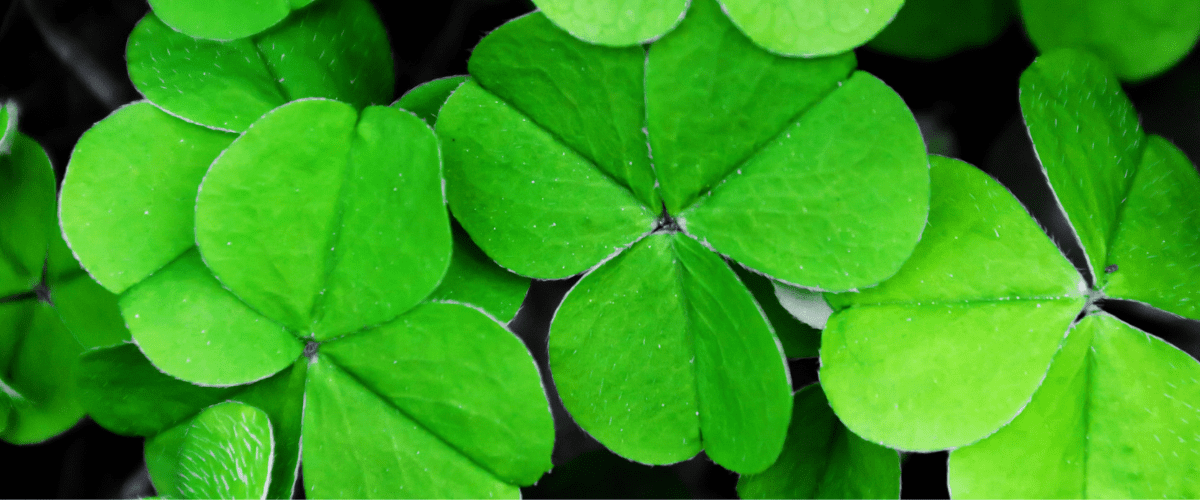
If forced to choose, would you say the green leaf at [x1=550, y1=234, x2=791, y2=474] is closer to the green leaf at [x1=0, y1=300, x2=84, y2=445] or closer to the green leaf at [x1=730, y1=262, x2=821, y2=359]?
the green leaf at [x1=730, y1=262, x2=821, y2=359]

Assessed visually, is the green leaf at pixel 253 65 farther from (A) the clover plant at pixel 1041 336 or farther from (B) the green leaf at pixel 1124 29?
(B) the green leaf at pixel 1124 29

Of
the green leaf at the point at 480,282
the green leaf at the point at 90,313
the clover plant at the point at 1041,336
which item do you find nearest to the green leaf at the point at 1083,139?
the clover plant at the point at 1041,336

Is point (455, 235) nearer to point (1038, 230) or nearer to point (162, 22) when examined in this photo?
point (162, 22)

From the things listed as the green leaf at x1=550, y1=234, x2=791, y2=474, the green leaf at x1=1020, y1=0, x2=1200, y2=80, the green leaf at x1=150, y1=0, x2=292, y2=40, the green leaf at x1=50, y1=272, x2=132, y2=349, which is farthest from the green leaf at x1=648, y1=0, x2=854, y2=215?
the green leaf at x1=50, y1=272, x2=132, y2=349

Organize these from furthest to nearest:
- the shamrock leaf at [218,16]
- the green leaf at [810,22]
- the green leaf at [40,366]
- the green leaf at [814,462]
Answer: the green leaf at [40,366] < the green leaf at [814,462] < the shamrock leaf at [218,16] < the green leaf at [810,22]

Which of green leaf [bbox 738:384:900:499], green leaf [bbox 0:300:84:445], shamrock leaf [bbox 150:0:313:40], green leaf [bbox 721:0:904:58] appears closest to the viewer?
green leaf [bbox 721:0:904:58]
